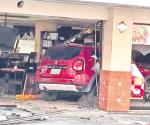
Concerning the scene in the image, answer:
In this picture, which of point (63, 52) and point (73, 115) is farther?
point (63, 52)

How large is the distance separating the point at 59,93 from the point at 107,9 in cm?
328

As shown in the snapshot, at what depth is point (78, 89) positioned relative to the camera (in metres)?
16.4

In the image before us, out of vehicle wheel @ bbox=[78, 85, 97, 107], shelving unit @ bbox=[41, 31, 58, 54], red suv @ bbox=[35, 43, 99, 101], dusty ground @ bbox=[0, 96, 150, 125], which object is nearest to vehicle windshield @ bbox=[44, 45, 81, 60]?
red suv @ bbox=[35, 43, 99, 101]

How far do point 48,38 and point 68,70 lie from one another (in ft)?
13.5

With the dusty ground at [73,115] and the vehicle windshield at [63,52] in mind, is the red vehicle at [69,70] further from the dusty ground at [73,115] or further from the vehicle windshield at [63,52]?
the dusty ground at [73,115]

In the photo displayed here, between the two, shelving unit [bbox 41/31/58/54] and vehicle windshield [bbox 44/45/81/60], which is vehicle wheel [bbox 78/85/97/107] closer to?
vehicle windshield [bbox 44/45/81/60]

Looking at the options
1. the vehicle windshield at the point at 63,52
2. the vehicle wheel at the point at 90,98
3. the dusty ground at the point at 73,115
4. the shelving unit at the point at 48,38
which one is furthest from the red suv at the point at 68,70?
the shelving unit at the point at 48,38

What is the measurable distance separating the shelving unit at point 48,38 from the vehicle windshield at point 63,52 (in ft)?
10.1

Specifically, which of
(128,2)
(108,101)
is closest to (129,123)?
(108,101)

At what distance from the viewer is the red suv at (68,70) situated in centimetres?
1636

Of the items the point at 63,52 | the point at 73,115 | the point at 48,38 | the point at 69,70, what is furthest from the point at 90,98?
the point at 48,38

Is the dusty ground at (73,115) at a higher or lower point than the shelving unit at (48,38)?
lower

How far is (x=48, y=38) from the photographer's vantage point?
2041 centimetres

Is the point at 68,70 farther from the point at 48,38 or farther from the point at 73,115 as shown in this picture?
the point at 48,38
